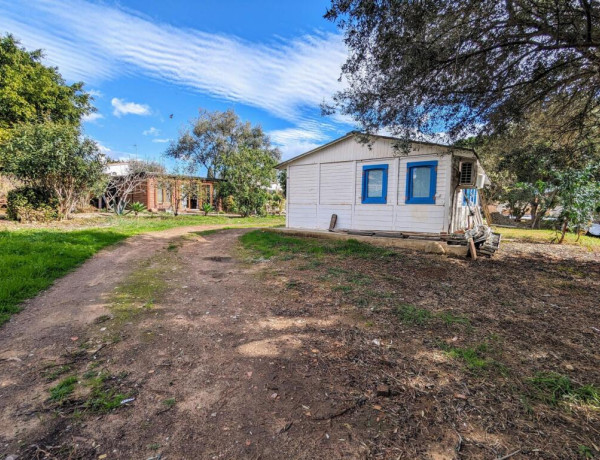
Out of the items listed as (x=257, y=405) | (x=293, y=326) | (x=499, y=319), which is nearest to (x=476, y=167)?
(x=499, y=319)

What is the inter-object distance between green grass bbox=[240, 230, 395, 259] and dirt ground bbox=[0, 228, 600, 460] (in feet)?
7.95

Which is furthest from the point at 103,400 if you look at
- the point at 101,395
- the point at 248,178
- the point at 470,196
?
the point at 248,178

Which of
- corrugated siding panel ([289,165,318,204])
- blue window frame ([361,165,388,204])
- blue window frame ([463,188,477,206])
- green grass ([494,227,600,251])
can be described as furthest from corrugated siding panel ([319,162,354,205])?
green grass ([494,227,600,251])

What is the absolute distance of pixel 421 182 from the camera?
880 centimetres

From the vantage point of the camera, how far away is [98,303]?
13.5ft

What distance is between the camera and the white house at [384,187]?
849cm

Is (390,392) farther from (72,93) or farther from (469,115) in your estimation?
(72,93)

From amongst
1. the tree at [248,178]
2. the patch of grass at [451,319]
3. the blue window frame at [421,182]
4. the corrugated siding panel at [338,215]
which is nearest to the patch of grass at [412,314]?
the patch of grass at [451,319]

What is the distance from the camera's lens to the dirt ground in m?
1.84

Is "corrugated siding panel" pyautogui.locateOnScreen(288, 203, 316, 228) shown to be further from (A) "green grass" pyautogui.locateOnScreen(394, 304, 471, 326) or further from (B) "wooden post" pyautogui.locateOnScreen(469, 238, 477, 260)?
(A) "green grass" pyautogui.locateOnScreen(394, 304, 471, 326)

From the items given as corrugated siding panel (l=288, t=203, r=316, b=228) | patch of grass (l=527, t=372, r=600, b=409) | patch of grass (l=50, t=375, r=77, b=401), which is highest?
corrugated siding panel (l=288, t=203, r=316, b=228)

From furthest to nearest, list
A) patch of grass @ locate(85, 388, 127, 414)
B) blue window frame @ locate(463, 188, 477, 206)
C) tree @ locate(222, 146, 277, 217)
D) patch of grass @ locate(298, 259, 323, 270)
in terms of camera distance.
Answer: tree @ locate(222, 146, 277, 217)
blue window frame @ locate(463, 188, 477, 206)
patch of grass @ locate(298, 259, 323, 270)
patch of grass @ locate(85, 388, 127, 414)

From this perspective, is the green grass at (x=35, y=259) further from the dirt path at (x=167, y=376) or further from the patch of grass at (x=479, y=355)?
the patch of grass at (x=479, y=355)

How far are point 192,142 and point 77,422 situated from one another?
31070mm
